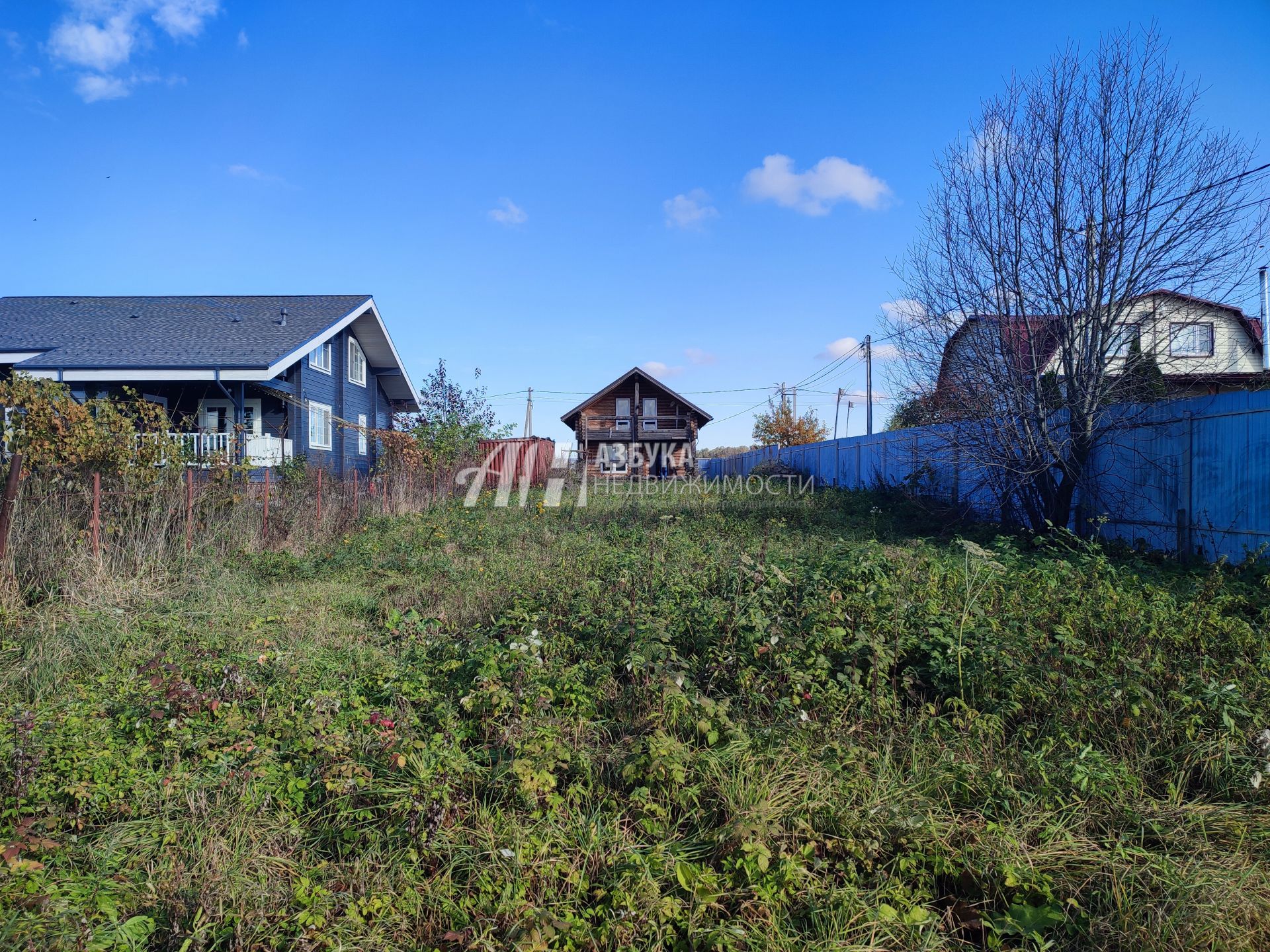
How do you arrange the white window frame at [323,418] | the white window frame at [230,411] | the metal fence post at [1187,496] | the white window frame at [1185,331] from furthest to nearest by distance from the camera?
1. the white window frame at [323,418]
2. the white window frame at [230,411]
3. the white window frame at [1185,331]
4. the metal fence post at [1187,496]

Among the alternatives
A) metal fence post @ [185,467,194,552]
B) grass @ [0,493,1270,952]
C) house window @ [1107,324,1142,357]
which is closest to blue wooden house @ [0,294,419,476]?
metal fence post @ [185,467,194,552]

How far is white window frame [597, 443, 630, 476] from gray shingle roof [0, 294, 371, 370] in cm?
1180

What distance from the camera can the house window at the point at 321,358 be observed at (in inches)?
703

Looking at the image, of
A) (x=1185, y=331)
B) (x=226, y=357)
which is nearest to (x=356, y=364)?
(x=226, y=357)

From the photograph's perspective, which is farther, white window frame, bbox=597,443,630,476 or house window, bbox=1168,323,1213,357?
white window frame, bbox=597,443,630,476

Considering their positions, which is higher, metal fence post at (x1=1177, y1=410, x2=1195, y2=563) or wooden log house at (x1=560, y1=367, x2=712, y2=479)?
wooden log house at (x1=560, y1=367, x2=712, y2=479)

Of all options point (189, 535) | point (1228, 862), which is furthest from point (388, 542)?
point (1228, 862)

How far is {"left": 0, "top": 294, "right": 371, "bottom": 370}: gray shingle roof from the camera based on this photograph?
1521 cm

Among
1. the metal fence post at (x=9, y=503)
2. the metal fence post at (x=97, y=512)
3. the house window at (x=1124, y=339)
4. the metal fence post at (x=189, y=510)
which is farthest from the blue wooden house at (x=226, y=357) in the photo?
the house window at (x=1124, y=339)

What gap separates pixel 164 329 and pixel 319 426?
4256mm

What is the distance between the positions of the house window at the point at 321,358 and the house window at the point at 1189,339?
17022mm

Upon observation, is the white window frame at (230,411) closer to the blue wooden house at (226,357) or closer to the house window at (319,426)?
the blue wooden house at (226,357)

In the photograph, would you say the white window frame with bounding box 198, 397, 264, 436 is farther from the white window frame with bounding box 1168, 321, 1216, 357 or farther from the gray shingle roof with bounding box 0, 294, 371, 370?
the white window frame with bounding box 1168, 321, 1216, 357

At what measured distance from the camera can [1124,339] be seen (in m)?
8.44
